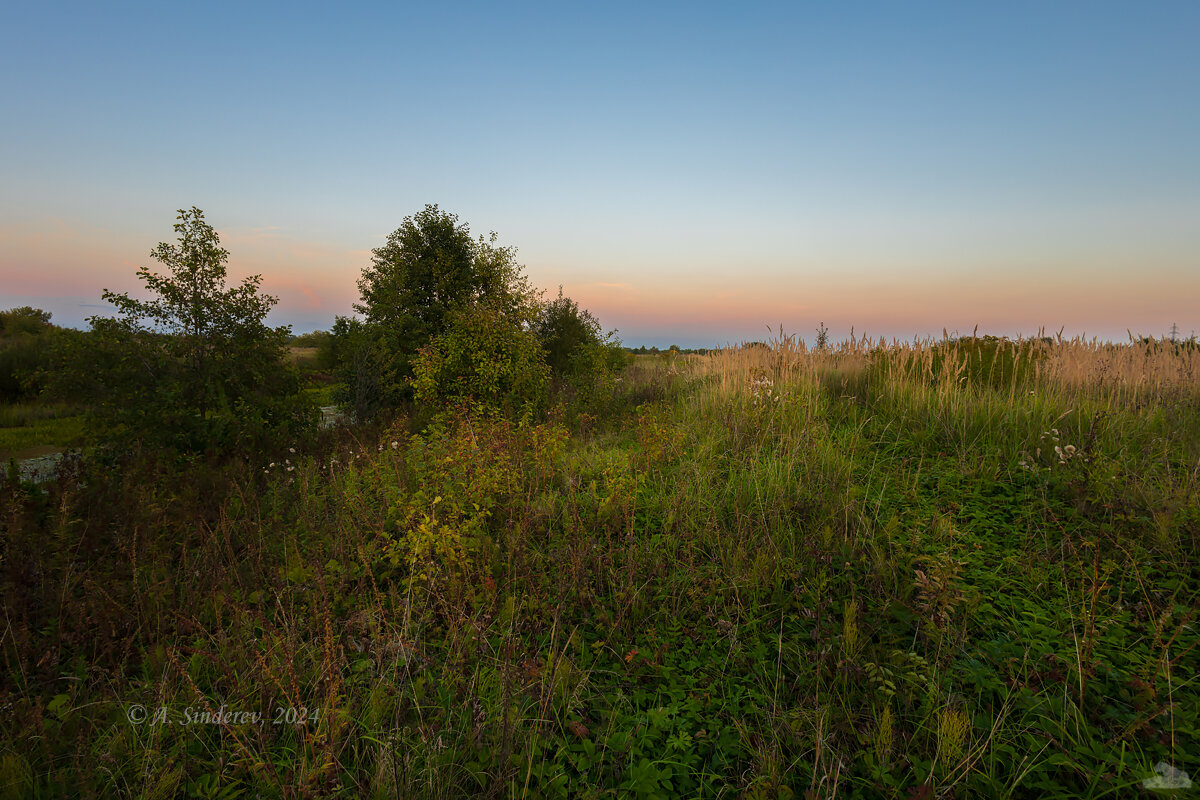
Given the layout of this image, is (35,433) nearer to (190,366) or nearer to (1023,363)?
(190,366)

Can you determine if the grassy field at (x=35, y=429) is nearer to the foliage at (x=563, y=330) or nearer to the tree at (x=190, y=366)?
the tree at (x=190, y=366)

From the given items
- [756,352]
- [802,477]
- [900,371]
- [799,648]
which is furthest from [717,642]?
[756,352]

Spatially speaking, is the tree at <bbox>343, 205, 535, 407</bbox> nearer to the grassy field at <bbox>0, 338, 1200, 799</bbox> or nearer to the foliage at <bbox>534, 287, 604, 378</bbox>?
the foliage at <bbox>534, 287, 604, 378</bbox>

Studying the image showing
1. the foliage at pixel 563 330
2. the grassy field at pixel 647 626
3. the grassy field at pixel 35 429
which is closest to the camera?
the grassy field at pixel 647 626

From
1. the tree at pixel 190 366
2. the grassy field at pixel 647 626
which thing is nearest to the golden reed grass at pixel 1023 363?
the grassy field at pixel 647 626

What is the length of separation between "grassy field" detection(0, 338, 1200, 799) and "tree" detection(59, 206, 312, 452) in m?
1.96

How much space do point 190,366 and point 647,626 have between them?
8765mm

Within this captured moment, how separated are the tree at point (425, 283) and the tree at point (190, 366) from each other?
31.9ft

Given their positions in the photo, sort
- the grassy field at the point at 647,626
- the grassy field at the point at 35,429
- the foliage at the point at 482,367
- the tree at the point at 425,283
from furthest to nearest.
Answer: the tree at the point at 425,283 → the foliage at the point at 482,367 → the grassy field at the point at 35,429 → the grassy field at the point at 647,626

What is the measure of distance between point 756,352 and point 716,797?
945cm

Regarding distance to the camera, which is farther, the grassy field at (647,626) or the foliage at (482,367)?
the foliage at (482,367)

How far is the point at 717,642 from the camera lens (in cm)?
288

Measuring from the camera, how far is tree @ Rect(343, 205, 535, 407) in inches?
752

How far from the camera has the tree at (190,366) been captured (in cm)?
707
